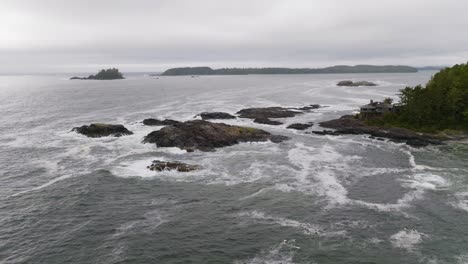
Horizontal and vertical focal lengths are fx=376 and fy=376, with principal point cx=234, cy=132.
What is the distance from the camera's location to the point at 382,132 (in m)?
88.7

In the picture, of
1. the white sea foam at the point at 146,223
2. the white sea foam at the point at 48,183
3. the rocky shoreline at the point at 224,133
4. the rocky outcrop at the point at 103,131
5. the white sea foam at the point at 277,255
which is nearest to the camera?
the white sea foam at the point at 277,255

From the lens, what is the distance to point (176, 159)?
68125 millimetres

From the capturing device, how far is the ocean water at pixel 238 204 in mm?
36219

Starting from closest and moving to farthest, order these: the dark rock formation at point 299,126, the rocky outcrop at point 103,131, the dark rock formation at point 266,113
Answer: the rocky outcrop at point 103,131
the dark rock formation at point 299,126
the dark rock formation at point 266,113

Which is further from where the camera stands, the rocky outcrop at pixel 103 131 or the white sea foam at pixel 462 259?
the rocky outcrop at pixel 103 131

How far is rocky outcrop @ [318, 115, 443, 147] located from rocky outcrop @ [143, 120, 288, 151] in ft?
60.2

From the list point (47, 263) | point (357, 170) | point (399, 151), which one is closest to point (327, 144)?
point (399, 151)

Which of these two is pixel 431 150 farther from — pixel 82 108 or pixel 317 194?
pixel 82 108

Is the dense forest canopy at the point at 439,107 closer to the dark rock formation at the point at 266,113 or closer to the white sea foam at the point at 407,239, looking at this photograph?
the dark rock formation at the point at 266,113

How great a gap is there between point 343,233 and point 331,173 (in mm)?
21405

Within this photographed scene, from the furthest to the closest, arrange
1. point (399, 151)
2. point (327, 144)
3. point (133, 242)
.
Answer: point (327, 144)
point (399, 151)
point (133, 242)

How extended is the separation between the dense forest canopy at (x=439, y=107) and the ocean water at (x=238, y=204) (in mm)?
14137

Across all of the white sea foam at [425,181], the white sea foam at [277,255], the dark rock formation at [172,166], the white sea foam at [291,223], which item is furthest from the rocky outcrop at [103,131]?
the white sea foam at [425,181]

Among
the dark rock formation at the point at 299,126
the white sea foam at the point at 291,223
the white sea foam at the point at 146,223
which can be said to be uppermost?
the dark rock formation at the point at 299,126
